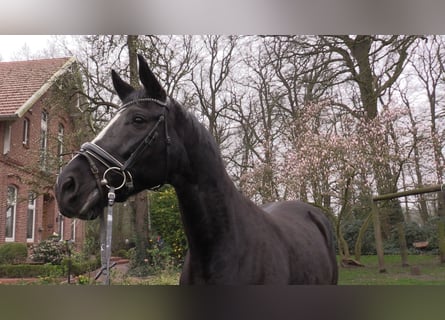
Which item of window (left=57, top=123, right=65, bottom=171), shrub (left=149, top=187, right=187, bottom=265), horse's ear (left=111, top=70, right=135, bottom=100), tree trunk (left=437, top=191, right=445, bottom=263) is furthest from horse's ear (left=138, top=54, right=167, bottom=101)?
tree trunk (left=437, top=191, right=445, bottom=263)

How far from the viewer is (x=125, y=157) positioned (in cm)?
145

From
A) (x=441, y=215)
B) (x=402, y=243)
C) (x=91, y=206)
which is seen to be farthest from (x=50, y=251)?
(x=441, y=215)

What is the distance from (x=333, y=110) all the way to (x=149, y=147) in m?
1.97

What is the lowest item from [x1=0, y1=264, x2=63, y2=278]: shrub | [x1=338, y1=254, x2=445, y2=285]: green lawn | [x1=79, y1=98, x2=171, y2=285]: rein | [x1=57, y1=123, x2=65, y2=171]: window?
[x1=338, y1=254, x2=445, y2=285]: green lawn

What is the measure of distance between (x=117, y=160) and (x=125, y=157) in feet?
0.11

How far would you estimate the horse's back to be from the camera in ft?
6.28

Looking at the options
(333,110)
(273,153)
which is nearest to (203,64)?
(273,153)

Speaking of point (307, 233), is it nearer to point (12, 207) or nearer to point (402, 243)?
point (402, 243)

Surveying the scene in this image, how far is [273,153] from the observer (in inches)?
116

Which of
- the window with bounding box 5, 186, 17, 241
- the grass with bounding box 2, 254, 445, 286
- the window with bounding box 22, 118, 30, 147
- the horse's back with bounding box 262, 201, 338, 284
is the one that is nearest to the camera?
the horse's back with bounding box 262, 201, 338, 284

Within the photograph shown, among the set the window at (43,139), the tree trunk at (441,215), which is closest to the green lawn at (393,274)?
the tree trunk at (441,215)

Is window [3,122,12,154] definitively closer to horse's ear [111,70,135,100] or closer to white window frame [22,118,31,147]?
white window frame [22,118,31,147]

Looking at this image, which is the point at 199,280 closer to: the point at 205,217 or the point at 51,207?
the point at 205,217

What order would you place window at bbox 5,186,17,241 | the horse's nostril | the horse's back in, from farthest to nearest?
window at bbox 5,186,17,241, the horse's back, the horse's nostril
